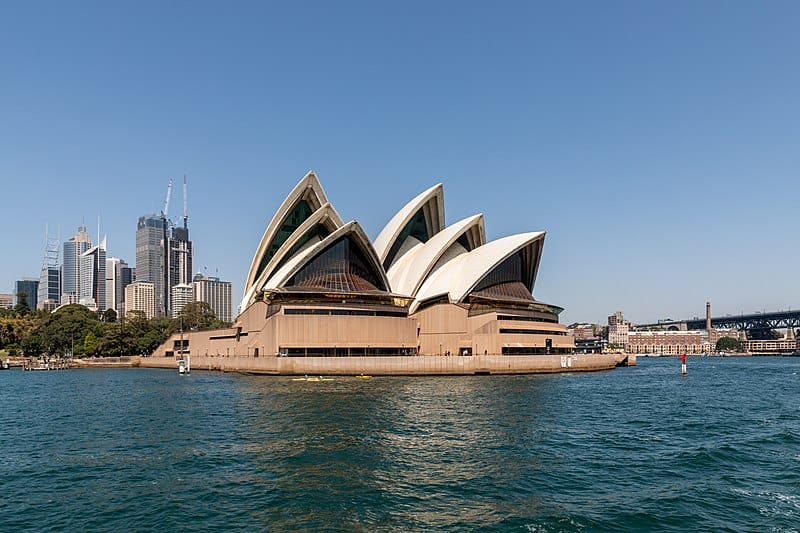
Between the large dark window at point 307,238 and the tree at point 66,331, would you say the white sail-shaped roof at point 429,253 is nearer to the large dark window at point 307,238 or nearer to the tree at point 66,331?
the large dark window at point 307,238

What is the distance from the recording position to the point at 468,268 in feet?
230

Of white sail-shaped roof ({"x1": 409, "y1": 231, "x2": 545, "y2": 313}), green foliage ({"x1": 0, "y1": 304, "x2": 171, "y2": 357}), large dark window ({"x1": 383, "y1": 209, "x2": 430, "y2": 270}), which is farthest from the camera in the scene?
green foliage ({"x1": 0, "y1": 304, "x2": 171, "y2": 357})

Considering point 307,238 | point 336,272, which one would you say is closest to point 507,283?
point 336,272

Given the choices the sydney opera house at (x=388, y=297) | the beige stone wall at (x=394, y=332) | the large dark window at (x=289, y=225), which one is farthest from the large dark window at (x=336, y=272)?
the large dark window at (x=289, y=225)

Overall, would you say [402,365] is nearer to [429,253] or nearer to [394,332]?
[394,332]

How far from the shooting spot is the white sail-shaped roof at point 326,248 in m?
63.6

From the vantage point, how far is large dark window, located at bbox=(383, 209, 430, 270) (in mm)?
75562

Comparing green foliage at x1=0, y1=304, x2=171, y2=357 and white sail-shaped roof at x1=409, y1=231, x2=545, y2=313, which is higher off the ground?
white sail-shaped roof at x1=409, y1=231, x2=545, y2=313

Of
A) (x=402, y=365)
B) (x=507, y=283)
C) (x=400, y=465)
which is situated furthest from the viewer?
(x=507, y=283)

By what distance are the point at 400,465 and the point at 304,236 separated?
171 feet

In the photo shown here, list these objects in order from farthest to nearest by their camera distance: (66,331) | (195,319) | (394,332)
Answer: (195,319) → (66,331) → (394,332)

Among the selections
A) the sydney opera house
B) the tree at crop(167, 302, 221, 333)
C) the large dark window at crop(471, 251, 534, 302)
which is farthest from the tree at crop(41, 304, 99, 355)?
the large dark window at crop(471, 251, 534, 302)

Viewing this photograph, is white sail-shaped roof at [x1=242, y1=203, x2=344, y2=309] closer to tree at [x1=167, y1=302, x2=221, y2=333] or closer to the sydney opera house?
Result: the sydney opera house

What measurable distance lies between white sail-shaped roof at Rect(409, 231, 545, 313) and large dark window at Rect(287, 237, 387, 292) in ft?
25.7
